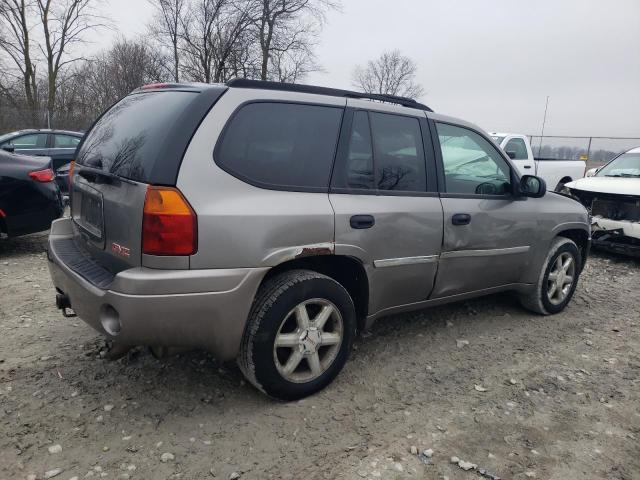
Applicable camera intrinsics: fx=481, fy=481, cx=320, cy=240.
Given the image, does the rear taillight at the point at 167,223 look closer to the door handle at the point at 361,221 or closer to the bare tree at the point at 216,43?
the door handle at the point at 361,221

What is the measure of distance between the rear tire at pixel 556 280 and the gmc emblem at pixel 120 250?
3.42 m

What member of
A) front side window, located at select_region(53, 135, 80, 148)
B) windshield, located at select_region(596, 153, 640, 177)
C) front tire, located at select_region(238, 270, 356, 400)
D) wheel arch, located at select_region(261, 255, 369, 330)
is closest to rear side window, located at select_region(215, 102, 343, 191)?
wheel arch, located at select_region(261, 255, 369, 330)

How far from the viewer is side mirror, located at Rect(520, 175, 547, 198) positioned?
387 cm

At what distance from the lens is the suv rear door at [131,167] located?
7.67 feet

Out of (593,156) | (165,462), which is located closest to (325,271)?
(165,462)

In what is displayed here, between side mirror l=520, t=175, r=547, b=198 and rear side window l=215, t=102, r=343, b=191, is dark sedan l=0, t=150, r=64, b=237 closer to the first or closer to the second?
rear side window l=215, t=102, r=343, b=191

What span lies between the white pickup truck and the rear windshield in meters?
8.65

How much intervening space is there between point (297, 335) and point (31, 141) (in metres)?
9.16

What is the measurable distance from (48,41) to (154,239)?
27489 millimetres

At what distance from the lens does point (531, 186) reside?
153 inches

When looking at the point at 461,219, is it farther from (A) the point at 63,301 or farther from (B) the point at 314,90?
(A) the point at 63,301

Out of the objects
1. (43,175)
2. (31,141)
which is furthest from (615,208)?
(31,141)

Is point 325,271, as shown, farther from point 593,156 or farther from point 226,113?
point 593,156

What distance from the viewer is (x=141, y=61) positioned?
29.4 metres
